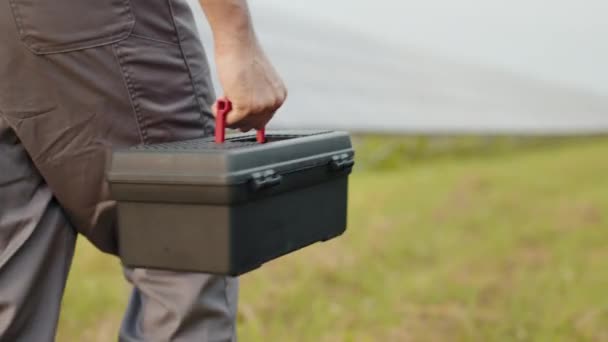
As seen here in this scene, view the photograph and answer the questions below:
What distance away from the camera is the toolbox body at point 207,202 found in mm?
919

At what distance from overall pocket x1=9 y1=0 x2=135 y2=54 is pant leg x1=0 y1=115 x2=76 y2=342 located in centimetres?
11

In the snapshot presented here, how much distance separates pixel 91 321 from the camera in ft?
6.57

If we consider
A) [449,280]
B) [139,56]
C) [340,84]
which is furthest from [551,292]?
[340,84]

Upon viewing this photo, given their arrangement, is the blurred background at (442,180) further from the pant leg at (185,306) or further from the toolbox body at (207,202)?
the toolbox body at (207,202)

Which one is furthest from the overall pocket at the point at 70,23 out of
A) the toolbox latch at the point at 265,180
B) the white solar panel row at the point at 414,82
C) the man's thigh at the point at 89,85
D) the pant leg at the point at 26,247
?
the white solar panel row at the point at 414,82

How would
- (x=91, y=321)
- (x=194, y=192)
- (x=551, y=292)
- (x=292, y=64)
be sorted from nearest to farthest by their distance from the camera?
(x=194, y=192) < (x=91, y=321) < (x=551, y=292) < (x=292, y=64)

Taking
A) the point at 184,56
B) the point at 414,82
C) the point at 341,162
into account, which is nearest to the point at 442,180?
the point at 414,82

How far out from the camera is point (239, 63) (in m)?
1.00

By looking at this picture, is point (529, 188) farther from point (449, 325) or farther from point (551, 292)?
point (449, 325)

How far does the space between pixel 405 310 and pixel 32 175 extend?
128cm

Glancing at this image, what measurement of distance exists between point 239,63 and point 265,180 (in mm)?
136

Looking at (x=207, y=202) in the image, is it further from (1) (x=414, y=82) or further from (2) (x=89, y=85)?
(1) (x=414, y=82)

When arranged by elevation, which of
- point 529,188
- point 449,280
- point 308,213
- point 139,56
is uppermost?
point 139,56

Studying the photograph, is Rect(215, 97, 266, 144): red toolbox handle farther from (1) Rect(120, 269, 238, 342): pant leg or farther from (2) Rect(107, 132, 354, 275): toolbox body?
(1) Rect(120, 269, 238, 342): pant leg
